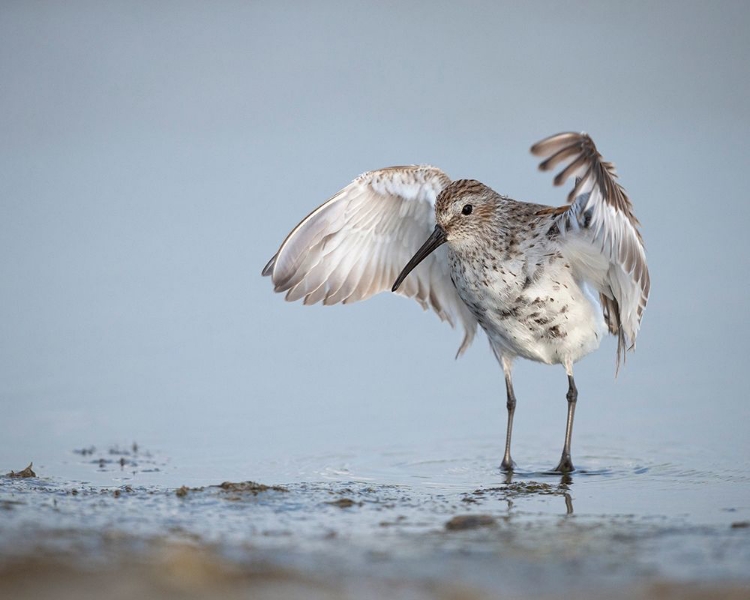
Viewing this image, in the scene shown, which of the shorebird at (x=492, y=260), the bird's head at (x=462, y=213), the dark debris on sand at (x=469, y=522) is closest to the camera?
the dark debris on sand at (x=469, y=522)

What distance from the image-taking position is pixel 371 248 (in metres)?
8.35

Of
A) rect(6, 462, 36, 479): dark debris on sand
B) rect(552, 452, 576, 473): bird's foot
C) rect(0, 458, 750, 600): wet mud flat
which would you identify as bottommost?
rect(0, 458, 750, 600): wet mud flat

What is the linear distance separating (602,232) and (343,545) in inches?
118

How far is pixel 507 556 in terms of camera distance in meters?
4.45

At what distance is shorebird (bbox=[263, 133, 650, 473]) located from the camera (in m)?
7.07

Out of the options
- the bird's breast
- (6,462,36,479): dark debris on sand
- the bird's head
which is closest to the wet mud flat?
(6,462,36,479): dark debris on sand

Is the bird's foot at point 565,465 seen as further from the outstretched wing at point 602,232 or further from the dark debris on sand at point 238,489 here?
the dark debris on sand at point 238,489

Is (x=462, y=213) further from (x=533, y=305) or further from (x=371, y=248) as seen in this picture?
(x=371, y=248)

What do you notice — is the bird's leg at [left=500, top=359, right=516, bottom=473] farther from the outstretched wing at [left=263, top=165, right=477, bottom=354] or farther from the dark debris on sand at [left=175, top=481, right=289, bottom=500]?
the dark debris on sand at [left=175, top=481, right=289, bottom=500]

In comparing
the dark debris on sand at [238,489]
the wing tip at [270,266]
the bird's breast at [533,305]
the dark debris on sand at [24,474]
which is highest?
the wing tip at [270,266]

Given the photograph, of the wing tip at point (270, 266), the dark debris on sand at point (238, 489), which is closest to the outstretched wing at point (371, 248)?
the wing tip at point (270, 266)

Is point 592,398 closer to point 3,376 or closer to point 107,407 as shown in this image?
point 107,407

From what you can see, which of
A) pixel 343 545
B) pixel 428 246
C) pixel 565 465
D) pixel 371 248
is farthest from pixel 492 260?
pixel 343 545

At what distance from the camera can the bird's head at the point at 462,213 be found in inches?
296
